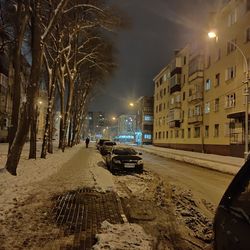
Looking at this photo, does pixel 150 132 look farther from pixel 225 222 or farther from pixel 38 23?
pixel 225 222

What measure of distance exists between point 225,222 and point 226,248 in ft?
0.89

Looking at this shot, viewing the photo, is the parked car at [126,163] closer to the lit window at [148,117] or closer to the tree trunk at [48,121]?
the tree trunk at [48,121]

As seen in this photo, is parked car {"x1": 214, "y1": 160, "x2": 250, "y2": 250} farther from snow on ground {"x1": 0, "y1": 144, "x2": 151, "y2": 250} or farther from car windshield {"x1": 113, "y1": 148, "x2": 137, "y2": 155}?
car windshield {"x1": 113, "y1": 148, "x2": 137, "y2": 155}

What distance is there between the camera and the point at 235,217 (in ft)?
9.50

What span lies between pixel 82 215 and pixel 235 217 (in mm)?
5351

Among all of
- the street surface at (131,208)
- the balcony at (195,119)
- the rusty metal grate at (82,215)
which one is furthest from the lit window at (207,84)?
the rusty metal grate at (82,215)

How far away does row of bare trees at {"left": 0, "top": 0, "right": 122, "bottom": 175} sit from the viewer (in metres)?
14.2

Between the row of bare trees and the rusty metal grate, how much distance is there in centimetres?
472

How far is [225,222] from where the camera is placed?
3.05 meters

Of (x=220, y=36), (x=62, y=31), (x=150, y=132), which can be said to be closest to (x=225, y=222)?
(x=62, y=31)

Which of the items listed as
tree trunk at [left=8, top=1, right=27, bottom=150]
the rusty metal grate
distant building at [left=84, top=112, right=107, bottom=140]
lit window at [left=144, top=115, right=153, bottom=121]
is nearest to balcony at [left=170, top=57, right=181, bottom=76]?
lit window at [left=144, top=115, right=153, bottom=121]

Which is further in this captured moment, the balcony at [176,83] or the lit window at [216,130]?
the balcony at [176,83]

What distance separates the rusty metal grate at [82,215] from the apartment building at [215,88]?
1721 centimetres

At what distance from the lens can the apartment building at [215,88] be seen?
33719mm
